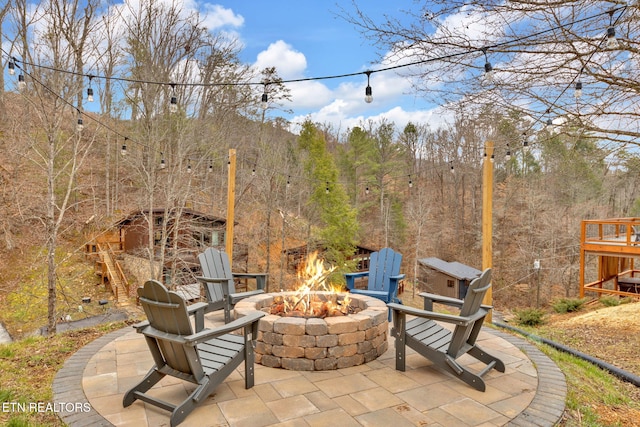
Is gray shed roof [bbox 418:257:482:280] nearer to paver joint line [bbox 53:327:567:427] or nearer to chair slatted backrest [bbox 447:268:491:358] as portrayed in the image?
paver joint line [bbox 53:327:567:427]

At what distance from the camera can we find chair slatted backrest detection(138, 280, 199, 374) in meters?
2.24

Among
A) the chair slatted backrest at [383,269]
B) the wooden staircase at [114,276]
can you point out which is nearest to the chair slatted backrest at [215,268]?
the chair slatted backrest at [383,269]

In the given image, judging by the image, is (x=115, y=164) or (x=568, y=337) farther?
(x=115, y=164)

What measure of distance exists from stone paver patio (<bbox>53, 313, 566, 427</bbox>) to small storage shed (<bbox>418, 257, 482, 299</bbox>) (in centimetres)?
1274

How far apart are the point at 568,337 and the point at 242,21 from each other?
38.8 ft

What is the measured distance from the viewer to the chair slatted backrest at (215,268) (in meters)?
4.25

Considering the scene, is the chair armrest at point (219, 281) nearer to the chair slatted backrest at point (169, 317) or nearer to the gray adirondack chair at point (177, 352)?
the gray adirondack chair at point (177, 352)

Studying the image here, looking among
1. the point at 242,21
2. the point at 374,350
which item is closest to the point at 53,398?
the point at 374,350

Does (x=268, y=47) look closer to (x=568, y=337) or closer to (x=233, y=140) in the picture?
(x=233, y=140)

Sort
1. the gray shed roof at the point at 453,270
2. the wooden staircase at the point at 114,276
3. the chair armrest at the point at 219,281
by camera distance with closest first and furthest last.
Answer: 1. the chair armrest at the point at 219,281
2. the wooden staircase at the point at 114,276
3. the gray shed roof at the point at 453,270

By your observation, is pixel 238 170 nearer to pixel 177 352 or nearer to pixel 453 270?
pixel 453 270

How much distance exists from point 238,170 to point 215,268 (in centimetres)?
1075

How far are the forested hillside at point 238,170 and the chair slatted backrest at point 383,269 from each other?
2124mm

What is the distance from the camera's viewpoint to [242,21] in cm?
1197
